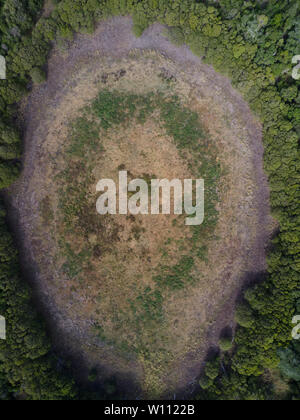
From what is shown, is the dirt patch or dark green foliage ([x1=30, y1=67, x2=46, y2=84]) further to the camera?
the dirt patch

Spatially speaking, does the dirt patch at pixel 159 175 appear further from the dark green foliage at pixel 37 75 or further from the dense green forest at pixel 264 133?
the dense green forest at pixel 264 133

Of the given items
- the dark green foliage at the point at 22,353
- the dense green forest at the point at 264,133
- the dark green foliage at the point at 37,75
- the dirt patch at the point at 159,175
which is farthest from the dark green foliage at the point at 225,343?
the dark green foliage at the point at 37,75

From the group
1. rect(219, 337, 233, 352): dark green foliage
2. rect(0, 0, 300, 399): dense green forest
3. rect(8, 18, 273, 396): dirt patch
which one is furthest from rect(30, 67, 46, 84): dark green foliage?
rect(219, 337, 233, 352): dark green foliage

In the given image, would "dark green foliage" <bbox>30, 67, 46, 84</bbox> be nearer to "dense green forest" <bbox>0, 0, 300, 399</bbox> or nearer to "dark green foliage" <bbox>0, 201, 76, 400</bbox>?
"dense green forest" <bbox>0, 0, 300, 399</bbox>

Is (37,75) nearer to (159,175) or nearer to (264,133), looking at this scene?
(159,175)

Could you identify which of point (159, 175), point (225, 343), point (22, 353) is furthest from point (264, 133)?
point (22, 353)
